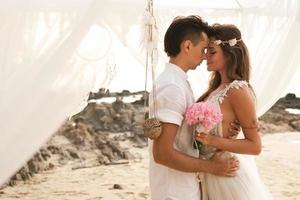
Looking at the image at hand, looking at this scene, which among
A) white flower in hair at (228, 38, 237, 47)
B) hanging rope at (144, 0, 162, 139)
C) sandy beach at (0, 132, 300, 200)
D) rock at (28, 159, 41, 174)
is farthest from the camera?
rock at (28, 159, 41, 174)

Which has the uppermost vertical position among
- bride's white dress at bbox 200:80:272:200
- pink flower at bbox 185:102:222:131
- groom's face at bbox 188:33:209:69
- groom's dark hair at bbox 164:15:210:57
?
groom's dark hair at bbox 164:15:210:57

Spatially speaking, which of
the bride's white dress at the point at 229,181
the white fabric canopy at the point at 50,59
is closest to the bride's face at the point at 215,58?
the bride's white dress at the point at 229,181

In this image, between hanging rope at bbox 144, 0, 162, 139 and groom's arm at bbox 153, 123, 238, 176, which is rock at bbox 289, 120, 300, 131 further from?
groom's arm at bbox 153, 123, 238, 176

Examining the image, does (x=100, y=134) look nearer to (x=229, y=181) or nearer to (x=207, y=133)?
(x=229, y=181)

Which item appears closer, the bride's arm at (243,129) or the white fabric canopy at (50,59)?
the bride's arm at (243,129)

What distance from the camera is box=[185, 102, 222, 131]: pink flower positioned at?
212 cm

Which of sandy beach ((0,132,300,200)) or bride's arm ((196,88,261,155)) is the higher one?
bride's arm ((196,88,261,155))

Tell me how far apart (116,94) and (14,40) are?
7715 millimetres

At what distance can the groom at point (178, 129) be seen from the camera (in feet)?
6.93

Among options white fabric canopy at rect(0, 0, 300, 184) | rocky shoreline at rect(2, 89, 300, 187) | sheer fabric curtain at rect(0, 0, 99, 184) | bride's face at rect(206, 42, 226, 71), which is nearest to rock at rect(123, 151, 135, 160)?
rocky shoreline at rect(2, 89, 300, 187)

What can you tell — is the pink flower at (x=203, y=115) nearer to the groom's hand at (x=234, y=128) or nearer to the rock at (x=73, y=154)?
the groom's hand at (x=234, y=128)

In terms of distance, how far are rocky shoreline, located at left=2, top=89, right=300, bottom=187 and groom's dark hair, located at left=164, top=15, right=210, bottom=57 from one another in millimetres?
4260

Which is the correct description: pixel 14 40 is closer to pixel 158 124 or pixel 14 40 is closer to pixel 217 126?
pixel 158 124

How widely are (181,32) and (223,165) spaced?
611 millimetres
